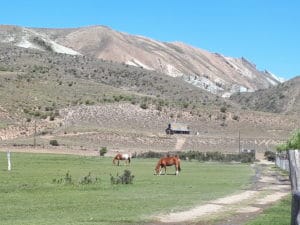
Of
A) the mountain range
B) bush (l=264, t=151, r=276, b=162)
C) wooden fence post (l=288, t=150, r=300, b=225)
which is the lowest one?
bush (l=264, t=151, r=276, b=162)

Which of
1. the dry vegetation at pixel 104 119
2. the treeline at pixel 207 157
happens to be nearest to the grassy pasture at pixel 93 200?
the treeline at pixel 207 157

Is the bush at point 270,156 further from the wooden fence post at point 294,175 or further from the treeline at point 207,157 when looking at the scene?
the wooden fence post at point 294,175

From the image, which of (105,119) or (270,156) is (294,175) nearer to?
(270,156)

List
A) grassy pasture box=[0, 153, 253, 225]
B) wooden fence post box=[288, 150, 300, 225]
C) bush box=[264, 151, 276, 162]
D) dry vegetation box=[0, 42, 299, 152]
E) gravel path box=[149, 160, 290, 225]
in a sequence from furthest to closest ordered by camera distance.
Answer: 1. dry vegetation box=[0, 42, 299, 152]
2. bush box=[264, 151, 276, 162]
3. grassy pasture box=[0, 153, 253, 225]
4. gravel path box=[149, 160, 290, 225]
5. wooden fence post box=[288, 150, 300, 225]

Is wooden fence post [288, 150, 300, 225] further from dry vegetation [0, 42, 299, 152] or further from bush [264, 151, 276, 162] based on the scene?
bush [264, 151, 276, 162]

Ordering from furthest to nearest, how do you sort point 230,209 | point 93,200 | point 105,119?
point 105,119 → point 93,200 → point 230,209

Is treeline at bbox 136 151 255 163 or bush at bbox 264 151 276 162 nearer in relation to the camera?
treeline at bbox 136 151 255 163

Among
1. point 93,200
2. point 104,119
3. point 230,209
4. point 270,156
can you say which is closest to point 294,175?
point 230,209

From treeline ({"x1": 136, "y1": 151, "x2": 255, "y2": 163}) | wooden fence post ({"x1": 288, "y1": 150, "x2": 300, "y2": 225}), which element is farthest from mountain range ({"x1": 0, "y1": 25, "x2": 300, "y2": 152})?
wooden fence post ({"x1": 288, "y1": 150, "x2": 300, "y2": 225})

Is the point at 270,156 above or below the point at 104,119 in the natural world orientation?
below

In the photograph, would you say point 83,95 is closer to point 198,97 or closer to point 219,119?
point 219,119

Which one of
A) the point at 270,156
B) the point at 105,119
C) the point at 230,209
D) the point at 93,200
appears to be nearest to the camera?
the point at 230,209

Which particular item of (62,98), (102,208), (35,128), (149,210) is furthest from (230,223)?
(62,98)

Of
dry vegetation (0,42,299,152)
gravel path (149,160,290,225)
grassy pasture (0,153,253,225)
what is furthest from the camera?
dry vegetation (0,42,299,152)
